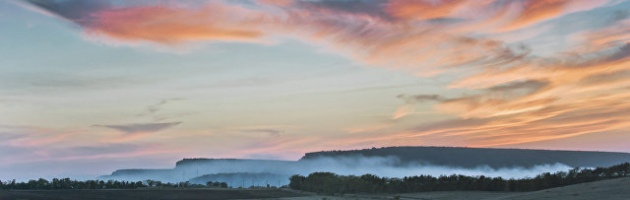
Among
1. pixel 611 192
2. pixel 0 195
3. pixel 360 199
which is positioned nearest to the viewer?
pixel 611 192

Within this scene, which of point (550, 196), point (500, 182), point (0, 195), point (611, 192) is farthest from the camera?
point (500, 182)

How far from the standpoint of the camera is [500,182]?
172m

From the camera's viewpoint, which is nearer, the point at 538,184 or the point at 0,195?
the point at 0,195

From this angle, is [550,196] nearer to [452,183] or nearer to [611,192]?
[611,192]

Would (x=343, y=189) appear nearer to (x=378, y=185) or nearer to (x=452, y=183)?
(x=378, y=185)

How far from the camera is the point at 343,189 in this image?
7628 inches

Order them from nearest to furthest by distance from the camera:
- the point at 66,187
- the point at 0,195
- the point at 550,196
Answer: the point at 550,196, the point at 0,195, the point at 66,187

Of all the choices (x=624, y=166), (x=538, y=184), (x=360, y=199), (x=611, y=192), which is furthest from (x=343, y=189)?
(x=611, y=192)

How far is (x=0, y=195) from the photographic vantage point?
14138cm

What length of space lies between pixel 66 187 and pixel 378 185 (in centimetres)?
8455

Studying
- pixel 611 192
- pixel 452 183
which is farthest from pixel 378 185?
pixel 611 192

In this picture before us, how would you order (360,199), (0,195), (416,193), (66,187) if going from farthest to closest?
(66,187) < (416,193) < (360,199) < (0,195)

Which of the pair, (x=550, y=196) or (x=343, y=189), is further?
(x=343, y=189)

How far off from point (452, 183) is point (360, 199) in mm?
38826
